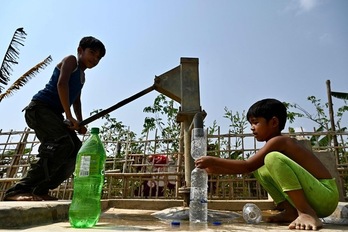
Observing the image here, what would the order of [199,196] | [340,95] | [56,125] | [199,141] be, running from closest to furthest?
[199,196] < [199,141] < [56,125] < [340,95]

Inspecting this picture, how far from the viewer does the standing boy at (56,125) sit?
7.33ft

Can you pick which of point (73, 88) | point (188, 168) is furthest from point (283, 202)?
point (73, 88)

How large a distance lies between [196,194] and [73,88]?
1481 mm

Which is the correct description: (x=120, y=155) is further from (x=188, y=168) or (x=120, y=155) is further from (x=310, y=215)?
(x=310, y=215)

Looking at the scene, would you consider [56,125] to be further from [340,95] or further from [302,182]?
[340,95]

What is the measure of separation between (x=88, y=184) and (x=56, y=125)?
1011 millimetres

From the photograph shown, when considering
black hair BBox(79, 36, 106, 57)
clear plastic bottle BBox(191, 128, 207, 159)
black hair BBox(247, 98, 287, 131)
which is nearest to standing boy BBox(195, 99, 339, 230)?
black hair BBox(247, 98, 287, 131)

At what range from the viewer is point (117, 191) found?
5328mm

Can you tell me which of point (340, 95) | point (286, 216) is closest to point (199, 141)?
point (286, 216)

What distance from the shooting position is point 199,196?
Result: 181 centimetres

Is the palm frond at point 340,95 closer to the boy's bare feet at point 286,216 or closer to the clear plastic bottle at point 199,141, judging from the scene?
the boy's bare feet at point 286,216

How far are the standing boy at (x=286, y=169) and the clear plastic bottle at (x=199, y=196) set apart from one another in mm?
172

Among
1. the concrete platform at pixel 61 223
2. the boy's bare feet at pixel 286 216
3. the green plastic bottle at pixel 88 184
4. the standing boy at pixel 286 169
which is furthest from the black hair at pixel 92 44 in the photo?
the boy's bare feet at pixel 286 216

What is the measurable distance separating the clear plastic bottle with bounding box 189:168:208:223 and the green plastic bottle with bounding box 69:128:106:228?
601 millimetres
